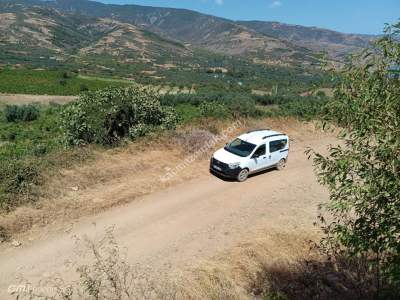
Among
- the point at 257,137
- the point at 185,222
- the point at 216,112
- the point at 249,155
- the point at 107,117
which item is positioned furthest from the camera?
the point at 216,112

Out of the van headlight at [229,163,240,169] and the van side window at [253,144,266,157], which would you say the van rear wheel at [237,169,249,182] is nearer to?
the van headlight at [229,163,240,169]

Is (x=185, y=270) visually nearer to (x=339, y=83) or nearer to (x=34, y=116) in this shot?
(x=339, y=83)

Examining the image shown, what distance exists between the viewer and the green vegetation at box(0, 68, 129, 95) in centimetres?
7969

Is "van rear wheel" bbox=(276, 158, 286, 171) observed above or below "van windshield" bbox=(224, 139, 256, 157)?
below

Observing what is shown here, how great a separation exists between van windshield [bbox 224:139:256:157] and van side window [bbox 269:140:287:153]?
42.2 inches

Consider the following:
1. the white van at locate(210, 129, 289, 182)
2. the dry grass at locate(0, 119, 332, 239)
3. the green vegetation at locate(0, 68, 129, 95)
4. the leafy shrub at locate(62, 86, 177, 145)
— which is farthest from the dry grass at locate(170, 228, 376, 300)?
the green vegetation at locate(0, 68, 129, 95)

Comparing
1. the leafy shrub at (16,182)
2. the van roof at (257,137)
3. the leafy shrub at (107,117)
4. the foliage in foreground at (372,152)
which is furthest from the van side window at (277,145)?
the foliage in foreground at (372,152)

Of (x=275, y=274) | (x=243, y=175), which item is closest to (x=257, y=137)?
(x=243, y=175)

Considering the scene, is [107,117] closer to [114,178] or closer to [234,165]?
[114,178]

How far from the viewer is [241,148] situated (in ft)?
60.6

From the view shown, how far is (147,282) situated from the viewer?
10.5 metres

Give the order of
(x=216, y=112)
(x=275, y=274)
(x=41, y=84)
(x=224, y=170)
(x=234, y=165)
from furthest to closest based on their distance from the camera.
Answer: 1. (x=41, y=84)
2. (x=216, y=112)
3. (x=224, y=170)
4. (x=234, y=165)
5. (x=275, y=274)

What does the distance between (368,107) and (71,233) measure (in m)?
9.82

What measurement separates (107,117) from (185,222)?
8374 millimetres
